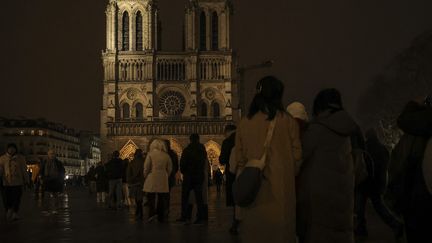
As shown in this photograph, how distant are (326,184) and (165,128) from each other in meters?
78.1

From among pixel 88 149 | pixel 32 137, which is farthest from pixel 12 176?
pixel 88 149

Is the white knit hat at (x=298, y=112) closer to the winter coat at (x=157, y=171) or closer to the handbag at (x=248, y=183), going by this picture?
the handbag at (x=248, y=183)

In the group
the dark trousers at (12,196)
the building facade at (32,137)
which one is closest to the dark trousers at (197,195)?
the dark trousers at (12,196)

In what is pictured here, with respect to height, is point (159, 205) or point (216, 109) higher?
point (216, 109)

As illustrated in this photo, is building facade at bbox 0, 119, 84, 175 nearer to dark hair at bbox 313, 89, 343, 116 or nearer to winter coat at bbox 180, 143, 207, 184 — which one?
winter coat at bbox 180, 143, 207, 184

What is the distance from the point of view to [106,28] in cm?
8794

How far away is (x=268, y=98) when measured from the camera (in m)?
6.74

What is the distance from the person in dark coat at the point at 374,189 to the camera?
11806 mm

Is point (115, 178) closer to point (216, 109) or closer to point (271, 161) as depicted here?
point (271, 161)

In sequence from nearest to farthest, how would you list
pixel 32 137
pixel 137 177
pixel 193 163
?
1. pixel 193 163
2. pixel 137 177
3. pixel 32 137

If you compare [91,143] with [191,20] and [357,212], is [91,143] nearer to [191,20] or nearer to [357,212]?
[191,20]

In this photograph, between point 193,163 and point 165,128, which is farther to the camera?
point 165,128

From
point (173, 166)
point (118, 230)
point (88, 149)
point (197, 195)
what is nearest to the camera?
point (118, 230)

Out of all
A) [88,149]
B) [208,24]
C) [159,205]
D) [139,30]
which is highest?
[208,24]
